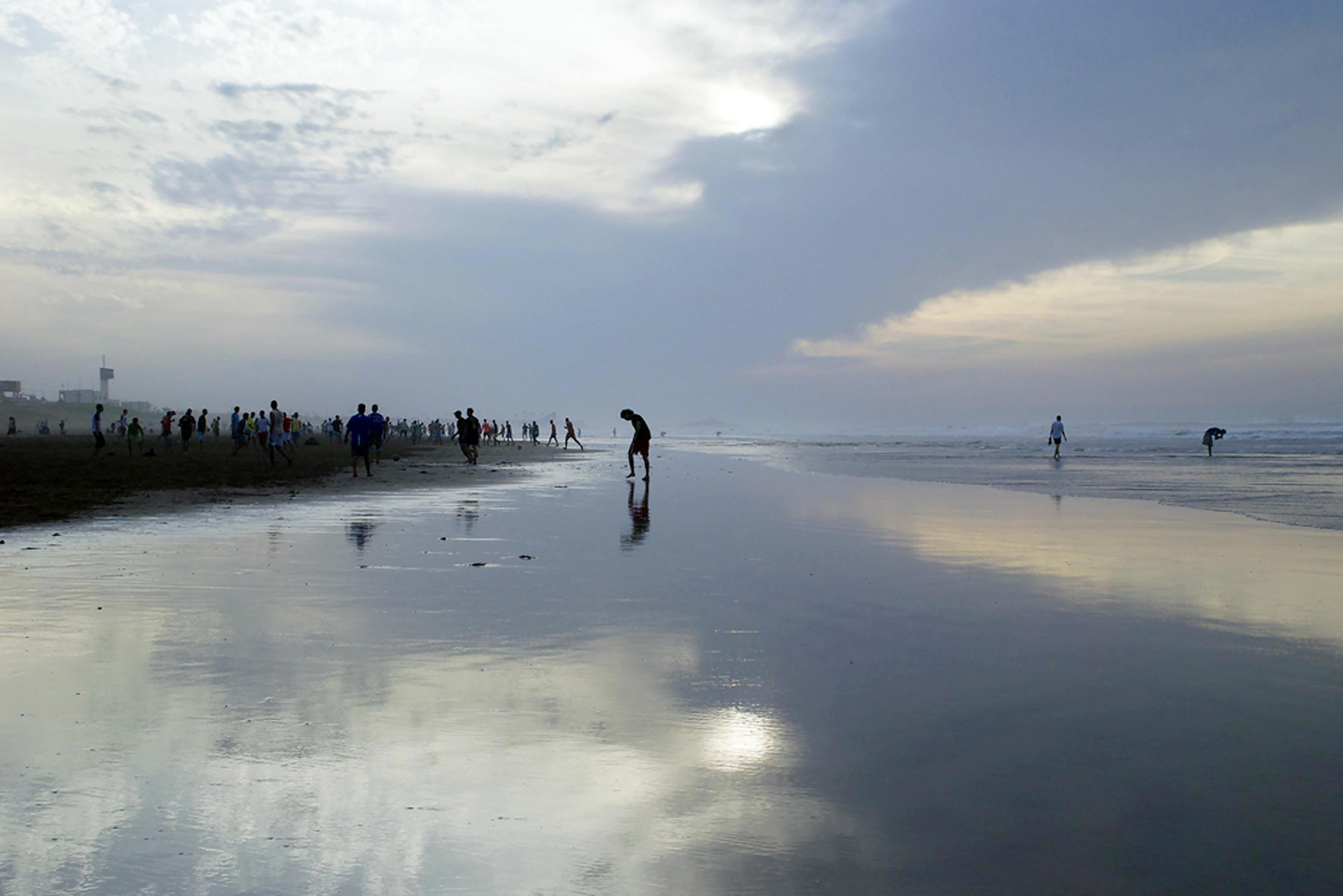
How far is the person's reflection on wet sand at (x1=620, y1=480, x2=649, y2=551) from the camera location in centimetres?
1326

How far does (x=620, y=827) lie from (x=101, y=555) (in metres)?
10.3

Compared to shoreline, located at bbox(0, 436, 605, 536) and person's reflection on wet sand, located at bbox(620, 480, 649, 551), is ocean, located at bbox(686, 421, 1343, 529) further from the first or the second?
shoreline, located at bbox(0, 436, 605, 536)

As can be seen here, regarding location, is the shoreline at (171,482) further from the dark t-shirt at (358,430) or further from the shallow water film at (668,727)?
the shallow water film at (668,727)

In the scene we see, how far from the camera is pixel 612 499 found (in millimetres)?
Result: 21109

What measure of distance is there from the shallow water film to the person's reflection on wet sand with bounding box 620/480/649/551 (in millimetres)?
2064

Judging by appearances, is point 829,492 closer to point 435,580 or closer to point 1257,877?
point 435,580

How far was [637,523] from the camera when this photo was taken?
15.8 m

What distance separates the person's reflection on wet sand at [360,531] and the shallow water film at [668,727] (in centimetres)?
198

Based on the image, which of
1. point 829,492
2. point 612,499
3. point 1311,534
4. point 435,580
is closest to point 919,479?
point 829,492

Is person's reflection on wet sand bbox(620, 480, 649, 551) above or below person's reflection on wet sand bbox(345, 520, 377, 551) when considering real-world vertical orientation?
below

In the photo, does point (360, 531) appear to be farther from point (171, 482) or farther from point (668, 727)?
point (171, 482)

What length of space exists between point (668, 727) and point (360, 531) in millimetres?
10579

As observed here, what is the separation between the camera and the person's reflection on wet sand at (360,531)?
13000 millimetres

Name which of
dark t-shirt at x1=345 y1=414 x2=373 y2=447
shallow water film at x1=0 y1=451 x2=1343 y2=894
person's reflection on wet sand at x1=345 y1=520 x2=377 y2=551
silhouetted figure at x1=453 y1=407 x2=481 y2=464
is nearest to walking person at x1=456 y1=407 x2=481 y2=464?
Answer: silhouetted figure at x1=453 y1=407 x2=481 y2=464
